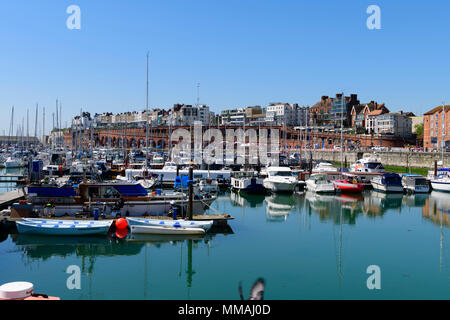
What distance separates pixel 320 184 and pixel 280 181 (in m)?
3.97

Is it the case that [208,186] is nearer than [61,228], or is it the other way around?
[61,228]

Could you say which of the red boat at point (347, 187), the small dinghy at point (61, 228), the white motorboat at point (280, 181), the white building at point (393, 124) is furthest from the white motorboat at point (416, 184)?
the white building at point (393, 124)

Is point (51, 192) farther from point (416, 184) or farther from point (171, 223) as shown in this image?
point (416, 184)

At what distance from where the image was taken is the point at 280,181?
38812 mm

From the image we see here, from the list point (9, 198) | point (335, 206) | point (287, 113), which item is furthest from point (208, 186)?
point (287, 113)

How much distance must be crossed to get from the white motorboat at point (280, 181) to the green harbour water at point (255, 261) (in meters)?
12.0

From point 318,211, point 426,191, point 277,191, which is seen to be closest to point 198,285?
point 318,211

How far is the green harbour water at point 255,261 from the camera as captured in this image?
545 inches

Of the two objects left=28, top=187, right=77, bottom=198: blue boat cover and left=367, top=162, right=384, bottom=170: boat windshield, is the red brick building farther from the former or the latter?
left=28, top=187, right=77, bottom=198: blue boat cover

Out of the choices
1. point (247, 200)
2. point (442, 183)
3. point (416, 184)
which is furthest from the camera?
point (442, 183)

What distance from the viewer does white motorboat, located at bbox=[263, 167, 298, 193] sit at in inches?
1529

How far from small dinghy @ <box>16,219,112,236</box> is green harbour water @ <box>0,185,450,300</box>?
13.8 inches

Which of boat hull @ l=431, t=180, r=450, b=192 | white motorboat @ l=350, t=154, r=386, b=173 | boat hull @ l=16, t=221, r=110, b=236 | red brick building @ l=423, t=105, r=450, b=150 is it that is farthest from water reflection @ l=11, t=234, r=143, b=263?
red brick building @ l=423, t=105, r=450, b=150

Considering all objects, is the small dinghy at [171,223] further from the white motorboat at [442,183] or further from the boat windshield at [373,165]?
the boat windshield at [373,165]
